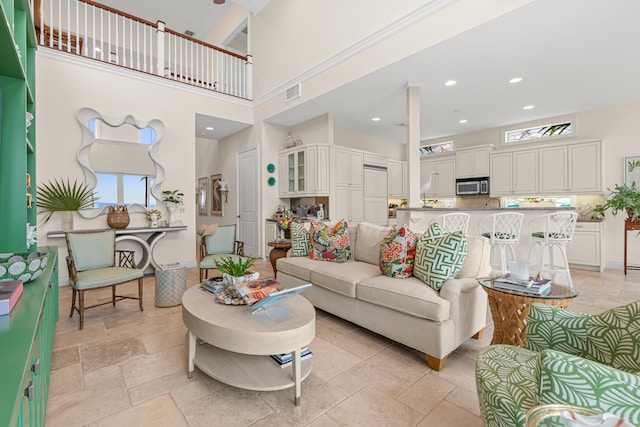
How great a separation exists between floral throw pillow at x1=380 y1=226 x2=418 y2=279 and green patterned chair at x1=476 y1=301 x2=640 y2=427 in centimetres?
105

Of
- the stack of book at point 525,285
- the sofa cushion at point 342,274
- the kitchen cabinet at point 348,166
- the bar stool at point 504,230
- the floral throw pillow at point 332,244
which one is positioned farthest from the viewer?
the kitchen cabinet at point 348,166

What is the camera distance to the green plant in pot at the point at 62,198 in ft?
12.9

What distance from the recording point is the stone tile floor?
1.57 meters

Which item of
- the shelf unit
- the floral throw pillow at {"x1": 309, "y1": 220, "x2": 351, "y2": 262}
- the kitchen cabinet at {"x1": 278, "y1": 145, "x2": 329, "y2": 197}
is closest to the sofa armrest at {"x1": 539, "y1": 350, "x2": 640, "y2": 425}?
the floral throw pillow at {"x1": 309, "y1": 220, "x2": 351, "y2": 262}

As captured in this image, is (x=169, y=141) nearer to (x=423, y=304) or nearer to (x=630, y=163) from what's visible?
(x=423, y=304)

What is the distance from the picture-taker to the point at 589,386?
73 cm

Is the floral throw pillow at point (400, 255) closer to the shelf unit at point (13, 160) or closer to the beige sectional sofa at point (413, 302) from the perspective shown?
the beige sectional sofa at point (413, 302)

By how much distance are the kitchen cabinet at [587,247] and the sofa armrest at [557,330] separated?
199 inches

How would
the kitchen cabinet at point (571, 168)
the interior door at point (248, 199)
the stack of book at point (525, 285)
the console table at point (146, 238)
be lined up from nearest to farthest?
the stack of book at point (525, 285), the console table at point (146, 238), the kitchen cabinet at point (571, 168), the interior door at point (248, 199)

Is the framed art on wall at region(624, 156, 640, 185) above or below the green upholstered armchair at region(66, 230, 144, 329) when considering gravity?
above

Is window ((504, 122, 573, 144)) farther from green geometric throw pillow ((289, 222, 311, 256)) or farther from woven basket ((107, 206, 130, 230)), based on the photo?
woven basket ((107, 206, 130, 230))

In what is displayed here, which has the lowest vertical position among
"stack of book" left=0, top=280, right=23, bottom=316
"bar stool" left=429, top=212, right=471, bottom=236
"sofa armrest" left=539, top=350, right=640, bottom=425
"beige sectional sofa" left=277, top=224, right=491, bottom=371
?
"beige sectional sofa" left=277, top=224, right=491, bottom=371

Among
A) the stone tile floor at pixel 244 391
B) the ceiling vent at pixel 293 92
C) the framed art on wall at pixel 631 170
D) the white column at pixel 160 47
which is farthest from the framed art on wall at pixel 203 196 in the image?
the framed art on wall at pixel 631 170

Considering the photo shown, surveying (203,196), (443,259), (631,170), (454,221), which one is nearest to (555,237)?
(454,221)
